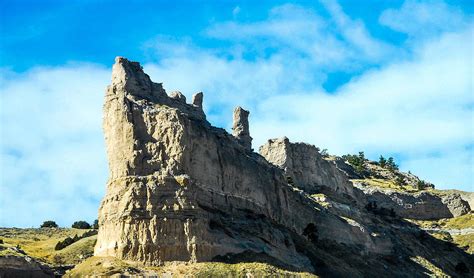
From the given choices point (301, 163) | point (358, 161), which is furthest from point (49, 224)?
point (358, 161)

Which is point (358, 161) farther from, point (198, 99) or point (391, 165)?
point (198, 99)

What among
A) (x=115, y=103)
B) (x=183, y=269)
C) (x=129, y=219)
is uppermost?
(x=115, y=103)

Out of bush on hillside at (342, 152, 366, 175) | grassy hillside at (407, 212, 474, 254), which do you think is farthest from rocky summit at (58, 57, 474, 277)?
bush on hillside at (342, 152, 366, 175)

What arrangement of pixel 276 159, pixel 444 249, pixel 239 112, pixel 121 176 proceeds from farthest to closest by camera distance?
pixel 444 249, pixel 276 159, pixel 239 112, pixel 121 176

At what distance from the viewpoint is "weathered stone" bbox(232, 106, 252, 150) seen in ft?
344

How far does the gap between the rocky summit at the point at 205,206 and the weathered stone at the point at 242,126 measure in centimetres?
14

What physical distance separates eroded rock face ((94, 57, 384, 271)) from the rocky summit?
103 millimetres

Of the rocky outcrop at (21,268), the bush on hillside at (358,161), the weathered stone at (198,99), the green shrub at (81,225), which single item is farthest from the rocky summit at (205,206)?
the bush on hillside at (358,161)

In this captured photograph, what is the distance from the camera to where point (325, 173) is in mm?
127188

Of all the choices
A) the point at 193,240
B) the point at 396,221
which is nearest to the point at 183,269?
the point at 193,240

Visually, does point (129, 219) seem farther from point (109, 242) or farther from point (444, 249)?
point (444, 249)

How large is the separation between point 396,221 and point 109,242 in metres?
72.8

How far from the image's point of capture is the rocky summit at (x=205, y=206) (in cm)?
7000

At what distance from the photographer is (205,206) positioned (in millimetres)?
76812
